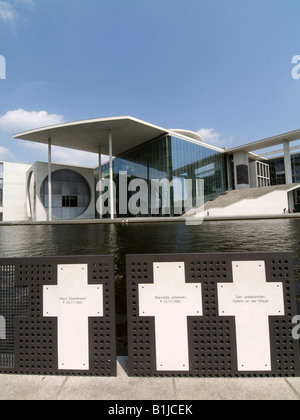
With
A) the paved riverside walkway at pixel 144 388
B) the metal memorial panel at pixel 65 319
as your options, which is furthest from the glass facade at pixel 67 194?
the paved riverside walkway at pixel 144 388

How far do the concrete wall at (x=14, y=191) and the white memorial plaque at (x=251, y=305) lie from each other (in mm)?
54493

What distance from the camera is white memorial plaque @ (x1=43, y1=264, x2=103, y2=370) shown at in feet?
7.19

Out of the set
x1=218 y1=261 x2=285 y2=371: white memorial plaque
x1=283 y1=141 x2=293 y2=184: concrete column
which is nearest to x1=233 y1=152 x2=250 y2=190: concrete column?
x1=283 y1=141 x2=293 y2=184: concrete column

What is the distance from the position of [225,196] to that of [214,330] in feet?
148

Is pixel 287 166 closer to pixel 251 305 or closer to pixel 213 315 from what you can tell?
pixel 251 305

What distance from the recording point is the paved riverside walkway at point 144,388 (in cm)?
183

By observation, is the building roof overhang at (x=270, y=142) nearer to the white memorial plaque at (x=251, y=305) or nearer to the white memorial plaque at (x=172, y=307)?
the white memorial plaque at (x=251, y=305)

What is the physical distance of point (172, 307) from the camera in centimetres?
214

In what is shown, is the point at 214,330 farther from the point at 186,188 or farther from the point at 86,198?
the point at 86,198

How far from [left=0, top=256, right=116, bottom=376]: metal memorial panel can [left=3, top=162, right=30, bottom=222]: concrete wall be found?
5342cm

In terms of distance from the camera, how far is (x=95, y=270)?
87.2 inches

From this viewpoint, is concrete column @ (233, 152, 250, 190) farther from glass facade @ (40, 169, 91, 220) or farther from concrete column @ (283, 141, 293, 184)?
glass facade @ (40, 169, 91, 220)

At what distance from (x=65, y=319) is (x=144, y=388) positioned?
91 centimetres
